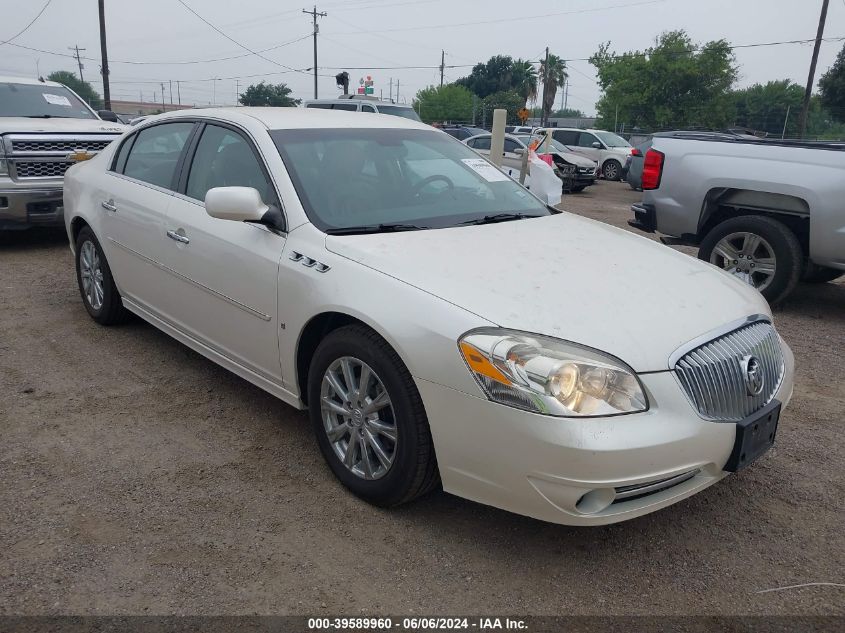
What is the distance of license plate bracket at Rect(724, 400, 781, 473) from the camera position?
2.56 meters

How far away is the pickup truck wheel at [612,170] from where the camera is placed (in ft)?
70.7

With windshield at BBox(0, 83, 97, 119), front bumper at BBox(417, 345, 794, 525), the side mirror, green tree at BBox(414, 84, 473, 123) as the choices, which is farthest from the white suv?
green tree at BBox(414, 84, 473, 123)

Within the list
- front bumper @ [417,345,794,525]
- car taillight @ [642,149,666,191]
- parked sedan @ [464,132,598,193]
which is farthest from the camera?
→ parked sedan @ [464,132,598,193]

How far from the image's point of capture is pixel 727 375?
2.60 metres

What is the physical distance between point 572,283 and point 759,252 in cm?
414

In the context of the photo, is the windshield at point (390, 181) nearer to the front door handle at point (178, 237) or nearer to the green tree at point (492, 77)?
the front door handle at point (178, 237)

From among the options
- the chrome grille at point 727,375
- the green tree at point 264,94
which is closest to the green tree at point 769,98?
the green tree at point 264,94

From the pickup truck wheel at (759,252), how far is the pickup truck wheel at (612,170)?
52.4ft

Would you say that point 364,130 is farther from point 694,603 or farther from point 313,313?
point 694,603

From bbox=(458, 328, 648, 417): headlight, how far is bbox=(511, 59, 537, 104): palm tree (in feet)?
287

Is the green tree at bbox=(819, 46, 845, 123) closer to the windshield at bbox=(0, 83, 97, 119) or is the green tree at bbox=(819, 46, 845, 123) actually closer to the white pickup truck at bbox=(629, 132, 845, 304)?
the white pickup truck at bbox=(629, 132, 845, 304)

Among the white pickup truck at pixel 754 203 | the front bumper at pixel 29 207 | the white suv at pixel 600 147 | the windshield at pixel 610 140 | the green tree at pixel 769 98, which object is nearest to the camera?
the white pickup truck at pixel 754 203

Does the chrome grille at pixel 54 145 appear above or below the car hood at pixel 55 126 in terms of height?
below

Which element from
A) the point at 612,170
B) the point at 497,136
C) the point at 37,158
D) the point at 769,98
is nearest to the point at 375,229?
the point at 37,158
